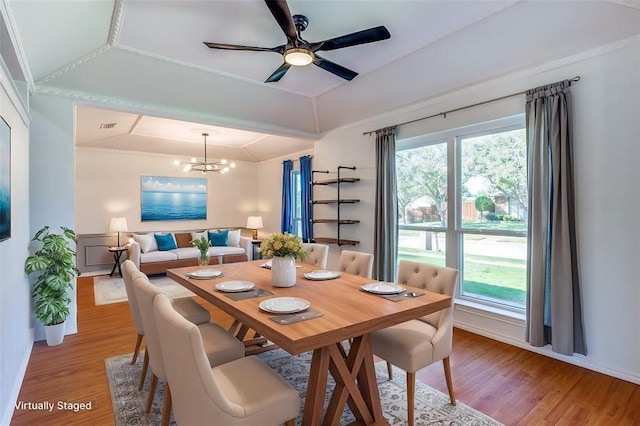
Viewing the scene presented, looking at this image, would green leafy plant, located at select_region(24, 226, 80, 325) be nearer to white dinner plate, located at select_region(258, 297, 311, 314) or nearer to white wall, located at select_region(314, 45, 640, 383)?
white dinner plate, located at select_region(258, 297, 311, 314)

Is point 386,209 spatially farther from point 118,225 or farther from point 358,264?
point 118,225

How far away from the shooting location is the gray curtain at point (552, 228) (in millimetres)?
2727

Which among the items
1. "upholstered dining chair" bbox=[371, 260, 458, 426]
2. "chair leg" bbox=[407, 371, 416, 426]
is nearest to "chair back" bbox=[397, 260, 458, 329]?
"upholstered dining chair" bbox=[371, 260, 458, 426]

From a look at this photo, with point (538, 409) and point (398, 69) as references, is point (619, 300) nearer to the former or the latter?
point (538, 409)

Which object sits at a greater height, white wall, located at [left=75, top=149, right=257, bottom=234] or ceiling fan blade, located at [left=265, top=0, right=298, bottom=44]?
ceiling fan blade, located at [left=265, top=0, right=298, bottom=44]

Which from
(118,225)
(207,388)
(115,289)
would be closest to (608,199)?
(207,388)

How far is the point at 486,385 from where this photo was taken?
8.00ft

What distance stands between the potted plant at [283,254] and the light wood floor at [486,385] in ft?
4.38

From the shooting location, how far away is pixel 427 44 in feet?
10.4

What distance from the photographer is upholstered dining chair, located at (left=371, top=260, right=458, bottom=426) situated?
1961 mm

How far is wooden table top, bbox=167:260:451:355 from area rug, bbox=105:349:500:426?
0.73m

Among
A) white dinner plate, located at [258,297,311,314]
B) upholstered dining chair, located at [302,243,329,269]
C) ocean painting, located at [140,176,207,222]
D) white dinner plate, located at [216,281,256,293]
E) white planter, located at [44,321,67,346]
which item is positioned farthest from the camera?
ocean painting, located at [140,176,207,222]

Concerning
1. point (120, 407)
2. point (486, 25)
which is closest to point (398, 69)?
point (486, 25)

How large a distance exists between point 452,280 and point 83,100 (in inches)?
163
